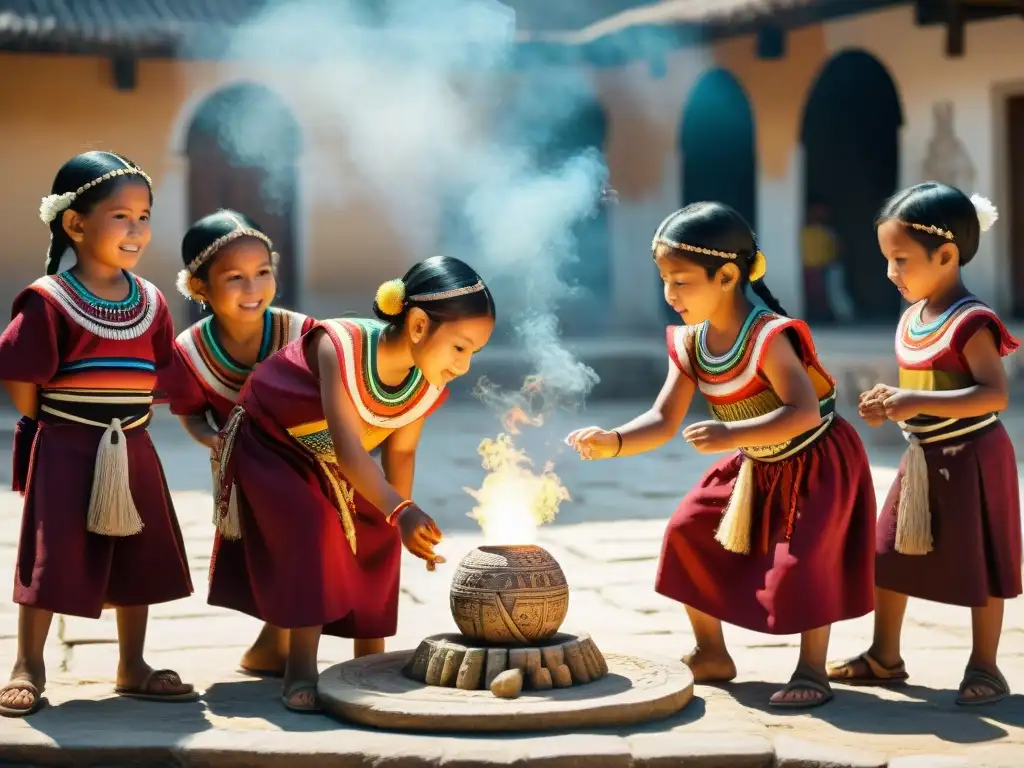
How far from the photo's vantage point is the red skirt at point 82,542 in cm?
386

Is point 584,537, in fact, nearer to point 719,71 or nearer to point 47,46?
point 47,46

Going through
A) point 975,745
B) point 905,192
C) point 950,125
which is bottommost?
point 975,745

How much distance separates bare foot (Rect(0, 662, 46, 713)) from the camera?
3.71 meters

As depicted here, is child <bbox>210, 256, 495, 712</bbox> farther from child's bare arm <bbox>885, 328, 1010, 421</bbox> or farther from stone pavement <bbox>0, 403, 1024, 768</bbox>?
child's bare arm <bbox>885, 328, 1010, 421</bbox>

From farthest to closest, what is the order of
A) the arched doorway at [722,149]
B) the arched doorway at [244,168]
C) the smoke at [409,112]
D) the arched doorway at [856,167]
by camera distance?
the arched doorway at [856,167]
the arched doorway at [722,149]
the arched doorway at [244,168]
the smoke at [409,112]

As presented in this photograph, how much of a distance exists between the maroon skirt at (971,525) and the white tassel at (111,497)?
202 centimetres

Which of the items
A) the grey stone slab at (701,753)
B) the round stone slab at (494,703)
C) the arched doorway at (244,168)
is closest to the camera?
the grey stone slab at (701,753)

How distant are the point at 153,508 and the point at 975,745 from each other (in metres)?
2.07

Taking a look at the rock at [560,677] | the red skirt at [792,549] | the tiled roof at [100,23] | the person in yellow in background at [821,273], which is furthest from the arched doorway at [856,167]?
the rock at [560,677]

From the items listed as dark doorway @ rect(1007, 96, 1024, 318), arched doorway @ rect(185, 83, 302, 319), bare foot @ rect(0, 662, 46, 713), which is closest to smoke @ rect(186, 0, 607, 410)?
arched doorway @ rect(185, 83, 302, 319)

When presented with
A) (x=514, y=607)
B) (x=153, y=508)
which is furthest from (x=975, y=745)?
(x=153, y=508)

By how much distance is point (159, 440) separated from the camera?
1138 centimetres

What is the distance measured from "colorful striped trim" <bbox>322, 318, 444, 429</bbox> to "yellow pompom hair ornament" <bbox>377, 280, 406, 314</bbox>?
107 mm

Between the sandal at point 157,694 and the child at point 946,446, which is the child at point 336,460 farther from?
the child at point 946,446
